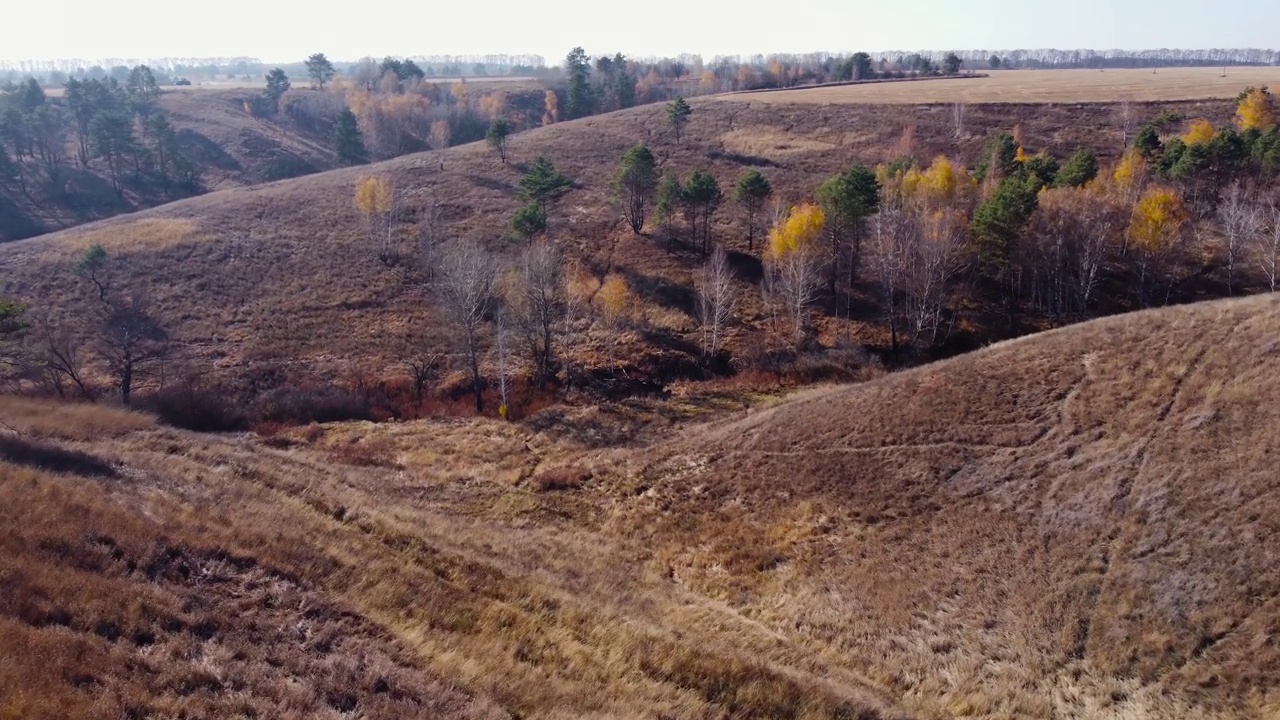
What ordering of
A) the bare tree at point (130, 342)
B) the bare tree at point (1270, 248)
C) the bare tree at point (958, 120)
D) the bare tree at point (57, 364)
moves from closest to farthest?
1. the bare tree at point (57, 364)
2. the bare tree at point (130, 342)
3. the bare tree at point (1270, 248)
4. the bare tree at point (958, 120)

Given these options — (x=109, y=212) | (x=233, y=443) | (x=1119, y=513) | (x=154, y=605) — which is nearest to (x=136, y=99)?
(x=109, y=212)

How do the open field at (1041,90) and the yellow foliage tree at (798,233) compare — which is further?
the open field at (1041,90)

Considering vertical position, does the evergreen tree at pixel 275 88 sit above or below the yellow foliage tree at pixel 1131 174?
above

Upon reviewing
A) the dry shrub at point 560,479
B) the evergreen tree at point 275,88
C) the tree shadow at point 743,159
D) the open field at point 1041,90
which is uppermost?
the evergreen tree at point 275,88

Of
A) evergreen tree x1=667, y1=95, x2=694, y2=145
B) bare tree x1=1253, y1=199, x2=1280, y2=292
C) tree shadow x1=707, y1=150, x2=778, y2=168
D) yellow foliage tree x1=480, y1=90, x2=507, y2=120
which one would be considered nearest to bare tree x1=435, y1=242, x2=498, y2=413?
tree shadow x1=707, y1=150, x2=778, y2=168

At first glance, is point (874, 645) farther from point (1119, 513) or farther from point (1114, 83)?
point (1114, 83)

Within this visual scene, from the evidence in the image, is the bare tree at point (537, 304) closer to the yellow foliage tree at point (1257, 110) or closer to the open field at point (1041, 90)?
the yellow foliage tree at point (1257, 110)

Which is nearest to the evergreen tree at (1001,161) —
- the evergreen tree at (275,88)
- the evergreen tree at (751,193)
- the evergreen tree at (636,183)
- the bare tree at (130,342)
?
the evergreen tree at (751,193)
